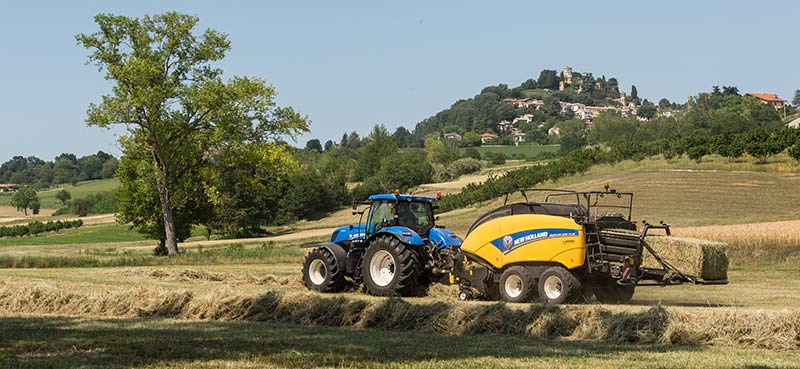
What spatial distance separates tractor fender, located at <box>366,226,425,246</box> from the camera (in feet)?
57.2

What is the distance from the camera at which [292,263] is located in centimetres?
3080

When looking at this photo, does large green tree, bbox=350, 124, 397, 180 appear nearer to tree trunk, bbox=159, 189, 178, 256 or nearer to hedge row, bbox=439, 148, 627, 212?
hedge row, bbox=439, 148, 627, 212

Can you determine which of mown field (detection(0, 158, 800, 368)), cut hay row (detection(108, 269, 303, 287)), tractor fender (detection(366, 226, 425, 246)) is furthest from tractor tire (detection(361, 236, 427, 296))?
cut hay row (detection(108, 269, 303, 287))

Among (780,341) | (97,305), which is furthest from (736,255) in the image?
(97,305)

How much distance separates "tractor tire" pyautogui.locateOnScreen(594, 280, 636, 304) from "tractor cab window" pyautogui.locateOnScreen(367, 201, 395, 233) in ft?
14.1

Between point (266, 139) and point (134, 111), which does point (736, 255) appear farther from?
point (134, 111)

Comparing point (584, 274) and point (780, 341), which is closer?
point (780, 341)

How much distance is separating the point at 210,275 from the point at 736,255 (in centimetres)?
1596

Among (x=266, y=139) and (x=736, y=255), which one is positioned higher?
(x=266, y=139)

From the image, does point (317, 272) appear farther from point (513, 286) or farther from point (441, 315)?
point (441, 315)

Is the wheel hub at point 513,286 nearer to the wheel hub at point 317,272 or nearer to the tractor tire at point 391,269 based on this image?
the tractor tire at point 391,269

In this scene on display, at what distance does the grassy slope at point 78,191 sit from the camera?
13312cm

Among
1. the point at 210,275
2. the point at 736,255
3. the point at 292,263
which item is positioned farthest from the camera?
the point at 292,263

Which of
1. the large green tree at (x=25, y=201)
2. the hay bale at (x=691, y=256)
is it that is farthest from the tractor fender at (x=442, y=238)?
the large green tree at (x=25, y=201)
